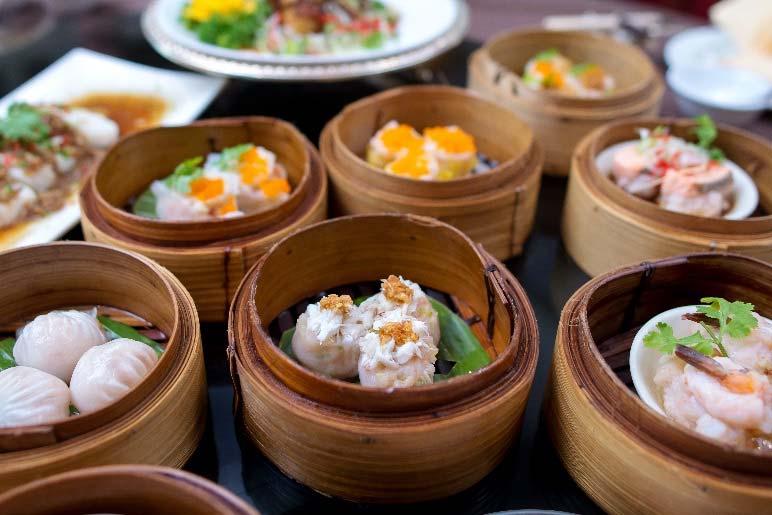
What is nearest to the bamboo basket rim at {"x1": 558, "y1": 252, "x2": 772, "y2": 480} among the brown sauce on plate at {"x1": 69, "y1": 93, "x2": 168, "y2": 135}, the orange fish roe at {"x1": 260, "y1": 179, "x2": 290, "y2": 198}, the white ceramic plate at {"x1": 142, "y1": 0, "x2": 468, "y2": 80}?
the orange fish roe at {"x1": 260, "y1": 179, "x2": 290, "y2": 198}

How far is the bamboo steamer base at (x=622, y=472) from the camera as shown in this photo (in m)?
1.40

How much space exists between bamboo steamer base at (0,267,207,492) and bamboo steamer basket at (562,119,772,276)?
4.58ft

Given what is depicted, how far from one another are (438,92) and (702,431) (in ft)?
5.93

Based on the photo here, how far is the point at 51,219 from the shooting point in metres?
2.47

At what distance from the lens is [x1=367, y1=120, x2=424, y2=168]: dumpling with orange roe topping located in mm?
2625

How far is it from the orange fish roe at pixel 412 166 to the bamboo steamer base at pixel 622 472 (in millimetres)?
972

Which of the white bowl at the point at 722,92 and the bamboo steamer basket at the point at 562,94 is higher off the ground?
the bamboo steamer basket at the point at 562,94

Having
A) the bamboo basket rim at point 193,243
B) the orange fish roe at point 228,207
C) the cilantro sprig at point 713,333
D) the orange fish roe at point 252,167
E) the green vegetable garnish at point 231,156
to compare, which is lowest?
the orange fish roe at point 228,207

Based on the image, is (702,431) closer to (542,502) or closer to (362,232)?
(542,502)

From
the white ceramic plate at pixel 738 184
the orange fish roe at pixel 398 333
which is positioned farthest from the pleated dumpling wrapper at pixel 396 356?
the white ceramic plate at pixel 738 184

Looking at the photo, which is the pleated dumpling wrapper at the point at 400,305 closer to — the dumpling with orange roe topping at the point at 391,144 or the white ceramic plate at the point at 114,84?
the dumpling with orange roe topping at the point at 391,144

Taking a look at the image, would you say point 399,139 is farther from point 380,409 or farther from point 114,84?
point 114,84

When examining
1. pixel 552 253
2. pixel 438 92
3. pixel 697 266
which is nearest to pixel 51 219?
pixel 438 92

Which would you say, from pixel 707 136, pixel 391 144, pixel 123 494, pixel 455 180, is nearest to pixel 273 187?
pixel 391 144
